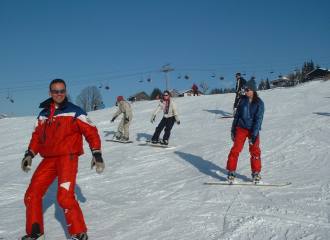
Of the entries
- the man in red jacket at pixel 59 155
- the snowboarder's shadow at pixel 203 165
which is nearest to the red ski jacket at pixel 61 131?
the man in red jacket at pixel 59 155

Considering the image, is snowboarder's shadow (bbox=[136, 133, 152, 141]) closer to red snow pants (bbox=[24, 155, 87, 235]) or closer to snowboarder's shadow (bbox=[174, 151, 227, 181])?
snowboarder's shadow (bbox=[174, 151, 227, 181])

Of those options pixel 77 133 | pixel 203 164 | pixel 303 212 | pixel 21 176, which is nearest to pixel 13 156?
pixel 21 176

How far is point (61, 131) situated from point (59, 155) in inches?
10.5

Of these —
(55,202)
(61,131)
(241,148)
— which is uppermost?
(61,131)

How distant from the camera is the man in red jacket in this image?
2865mm

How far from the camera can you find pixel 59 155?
2988 millimetres

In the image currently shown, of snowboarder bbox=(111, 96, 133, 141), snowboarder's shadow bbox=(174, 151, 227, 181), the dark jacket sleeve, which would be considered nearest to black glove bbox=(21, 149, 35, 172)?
the dark jacket sleeve

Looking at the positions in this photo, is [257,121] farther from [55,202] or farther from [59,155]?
[55,202]

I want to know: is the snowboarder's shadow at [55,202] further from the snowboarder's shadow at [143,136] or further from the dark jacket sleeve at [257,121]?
the snowboarder's shadow at [143,136]

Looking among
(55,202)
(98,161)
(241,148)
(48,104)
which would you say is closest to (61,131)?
(48,104)

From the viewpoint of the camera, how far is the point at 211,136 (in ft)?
33.2

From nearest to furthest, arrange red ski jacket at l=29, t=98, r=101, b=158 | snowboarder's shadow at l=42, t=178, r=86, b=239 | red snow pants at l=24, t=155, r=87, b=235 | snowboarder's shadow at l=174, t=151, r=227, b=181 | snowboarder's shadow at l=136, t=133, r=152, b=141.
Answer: red snow pants at l=24, t=155, r=87, b=235, red ski jacket at l=29, t=98, r=101, b=158, snowboarder's shadow at l=42, t=178, r=86, b=239, snowboarder's shadow at l=174, t=151, r=227, b=181, snowboarder's shadow at l=136, t=133, r=152, b=141

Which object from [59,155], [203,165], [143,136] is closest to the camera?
[59,155]

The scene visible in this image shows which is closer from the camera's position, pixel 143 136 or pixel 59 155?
pixel 59 155
